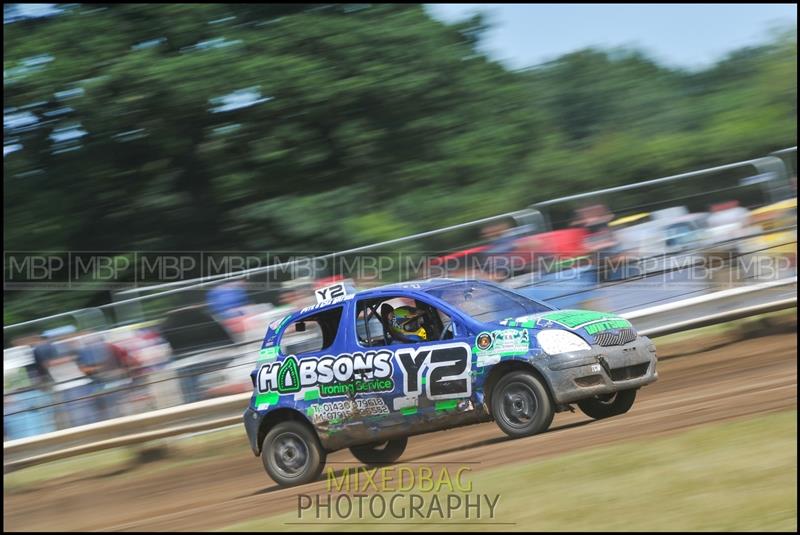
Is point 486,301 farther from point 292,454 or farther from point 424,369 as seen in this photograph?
point 292,454

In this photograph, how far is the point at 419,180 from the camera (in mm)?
19047

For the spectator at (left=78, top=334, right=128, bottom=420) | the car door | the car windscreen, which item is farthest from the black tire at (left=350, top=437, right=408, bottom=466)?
the spectator at (left=78, top=334, right=128, bottom=420)

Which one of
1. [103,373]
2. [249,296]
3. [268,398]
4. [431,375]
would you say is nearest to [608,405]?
[431,375]

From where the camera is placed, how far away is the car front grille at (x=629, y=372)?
732 centimetres

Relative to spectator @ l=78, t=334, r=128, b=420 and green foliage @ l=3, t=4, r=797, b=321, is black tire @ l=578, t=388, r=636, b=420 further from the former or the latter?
green foliage @ l=3, t=4, r=797, b=321

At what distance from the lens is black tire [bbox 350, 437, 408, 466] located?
8.92 meters

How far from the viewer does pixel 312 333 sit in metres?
8.78

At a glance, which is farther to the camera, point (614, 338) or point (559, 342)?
point (614, 338)

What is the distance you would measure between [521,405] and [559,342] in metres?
0.56

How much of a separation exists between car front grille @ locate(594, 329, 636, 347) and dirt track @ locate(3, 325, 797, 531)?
0.80 meters

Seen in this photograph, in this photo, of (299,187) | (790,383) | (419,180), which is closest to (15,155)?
(299,187)

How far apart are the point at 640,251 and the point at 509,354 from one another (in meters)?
4.21
